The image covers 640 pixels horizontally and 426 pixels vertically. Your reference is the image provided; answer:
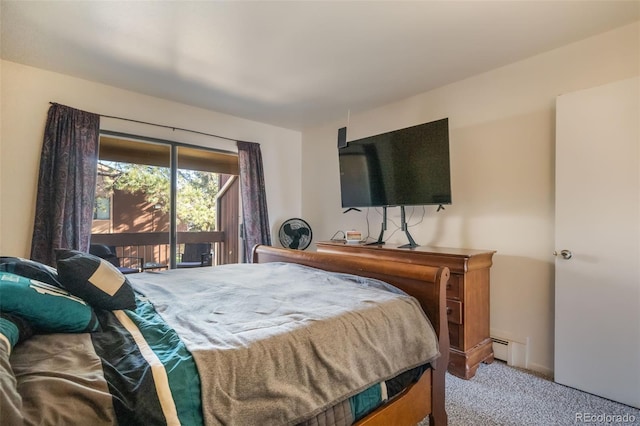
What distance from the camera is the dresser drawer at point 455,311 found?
7.77 feet

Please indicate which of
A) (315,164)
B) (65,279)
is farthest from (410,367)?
(315,164)

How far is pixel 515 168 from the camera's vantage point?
105 inches

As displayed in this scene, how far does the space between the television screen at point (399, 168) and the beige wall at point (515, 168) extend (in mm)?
422

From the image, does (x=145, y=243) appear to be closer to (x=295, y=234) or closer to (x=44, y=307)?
(x=295, y=234)

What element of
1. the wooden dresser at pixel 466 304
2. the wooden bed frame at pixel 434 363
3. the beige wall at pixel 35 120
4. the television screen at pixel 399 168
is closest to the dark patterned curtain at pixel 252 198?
the beige wall at pixel 35 120

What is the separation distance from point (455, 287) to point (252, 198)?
8.99ft

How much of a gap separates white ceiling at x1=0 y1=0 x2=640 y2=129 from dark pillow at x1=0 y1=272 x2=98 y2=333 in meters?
1.83

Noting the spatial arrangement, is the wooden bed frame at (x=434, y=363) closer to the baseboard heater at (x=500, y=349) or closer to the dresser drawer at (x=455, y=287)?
the dresser drawer at (x=455, y=287)

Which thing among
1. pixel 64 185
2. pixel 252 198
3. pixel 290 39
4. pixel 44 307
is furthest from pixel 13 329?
pixel 252 198

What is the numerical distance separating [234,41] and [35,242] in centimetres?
249

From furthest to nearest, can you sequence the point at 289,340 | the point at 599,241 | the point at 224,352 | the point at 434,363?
the point at 599,241 < the point at 434,363 < the point at 289,340 < the point at 224,352

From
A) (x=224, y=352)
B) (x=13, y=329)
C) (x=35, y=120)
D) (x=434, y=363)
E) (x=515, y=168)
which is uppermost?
(x=35, y=120)

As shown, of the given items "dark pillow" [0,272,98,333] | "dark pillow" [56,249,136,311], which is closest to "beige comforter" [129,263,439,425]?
"dark pillow" [56,249,136,311]

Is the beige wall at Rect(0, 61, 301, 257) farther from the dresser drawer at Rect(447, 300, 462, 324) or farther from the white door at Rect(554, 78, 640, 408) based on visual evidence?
the white door at Rect(554, 78, 640, 408)
